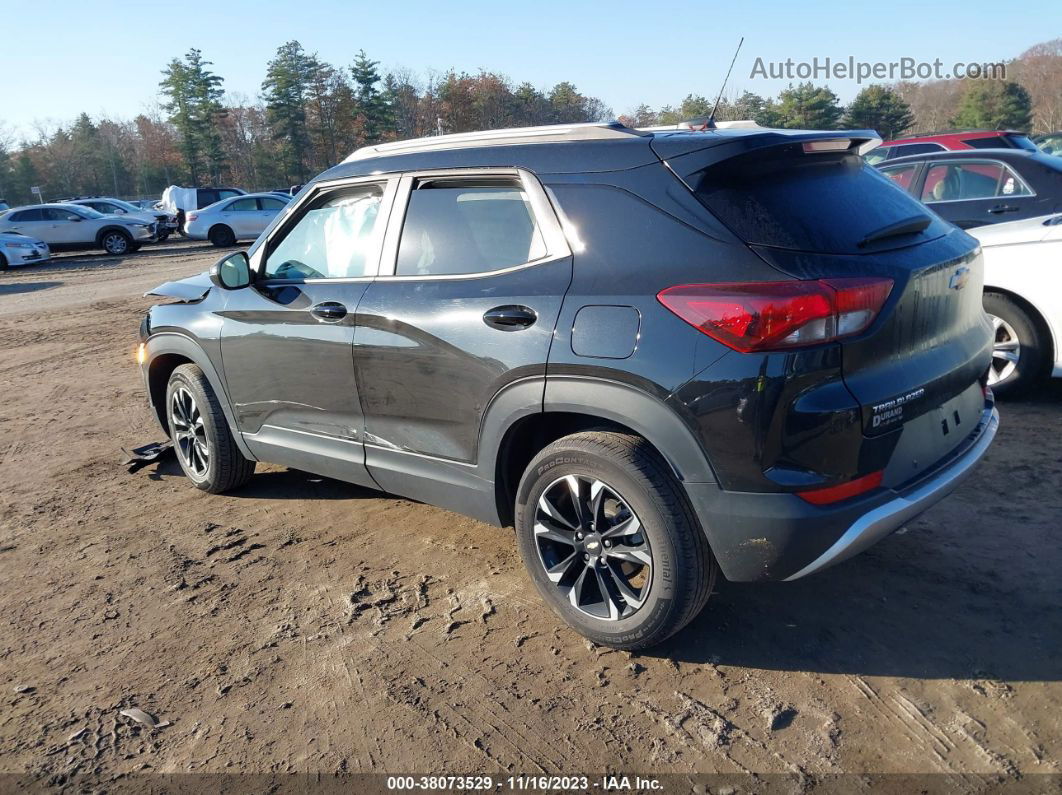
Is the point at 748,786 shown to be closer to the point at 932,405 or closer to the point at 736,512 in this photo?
the point at 736,512

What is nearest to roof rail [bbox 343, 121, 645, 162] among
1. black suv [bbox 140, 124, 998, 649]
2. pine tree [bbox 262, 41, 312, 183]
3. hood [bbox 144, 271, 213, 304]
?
black suv [bbox 140, 124, 998, 649]

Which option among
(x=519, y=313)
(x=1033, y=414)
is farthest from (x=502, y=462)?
(x=1033, y=414)

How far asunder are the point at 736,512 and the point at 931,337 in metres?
1.03

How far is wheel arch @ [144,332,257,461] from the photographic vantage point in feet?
15.8

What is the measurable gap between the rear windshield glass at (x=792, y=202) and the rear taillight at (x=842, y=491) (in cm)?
77

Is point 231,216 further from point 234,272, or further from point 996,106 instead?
point 996,106

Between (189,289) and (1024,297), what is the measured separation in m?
5.28

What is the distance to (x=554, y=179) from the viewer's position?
329 centimetres

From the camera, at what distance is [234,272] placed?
4.48 meters

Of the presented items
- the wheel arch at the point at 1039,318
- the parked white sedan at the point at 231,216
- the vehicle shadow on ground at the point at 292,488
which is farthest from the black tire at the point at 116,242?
the wheel arch at the point at 1039,318

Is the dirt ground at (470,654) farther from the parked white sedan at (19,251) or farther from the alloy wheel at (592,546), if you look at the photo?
the parked white sedan at (19,251)

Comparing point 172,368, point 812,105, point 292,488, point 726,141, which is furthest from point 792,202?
point 812,105

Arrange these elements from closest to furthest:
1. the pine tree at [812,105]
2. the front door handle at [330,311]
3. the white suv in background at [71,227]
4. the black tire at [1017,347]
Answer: the front door handle at [330,311] → the black tire at [1017,347] → the white suv in background at [71,227] → the pine tree at [812,105]

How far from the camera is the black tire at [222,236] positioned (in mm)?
26828
